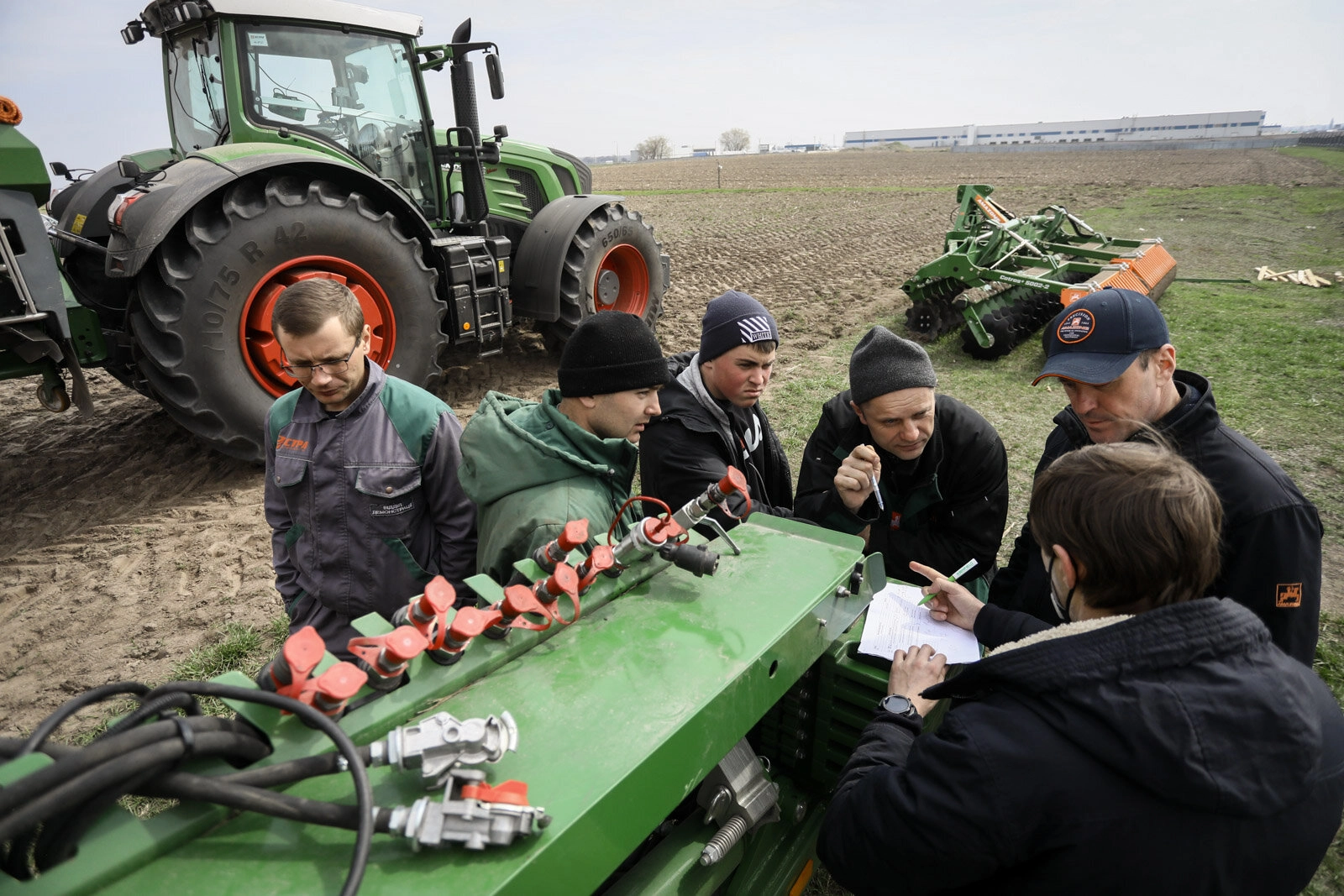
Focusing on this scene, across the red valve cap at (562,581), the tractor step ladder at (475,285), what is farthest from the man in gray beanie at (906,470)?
the tractor step ladder at (475,285)

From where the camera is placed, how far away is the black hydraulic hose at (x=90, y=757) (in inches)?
29.0

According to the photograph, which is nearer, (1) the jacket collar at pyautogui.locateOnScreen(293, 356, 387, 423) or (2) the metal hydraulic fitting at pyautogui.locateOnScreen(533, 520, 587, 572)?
(2) the metal hydraulic fitting at pyautogui.locateOnScreen(533, 520, 587, 572)

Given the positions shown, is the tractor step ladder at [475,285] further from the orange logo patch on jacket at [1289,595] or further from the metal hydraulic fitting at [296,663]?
the orange logo patch on jacket at [1289,595]

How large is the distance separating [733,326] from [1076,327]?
1.04 metres

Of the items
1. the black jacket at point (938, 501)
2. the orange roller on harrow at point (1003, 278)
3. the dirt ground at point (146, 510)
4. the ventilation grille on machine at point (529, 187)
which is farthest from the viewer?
the ventilation grille on machine at point (529, 187)

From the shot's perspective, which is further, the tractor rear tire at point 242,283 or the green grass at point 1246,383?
the green grass at point 1246,383

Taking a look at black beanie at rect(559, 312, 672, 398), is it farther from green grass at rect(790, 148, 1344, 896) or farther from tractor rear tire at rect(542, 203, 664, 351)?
tractor rear tire at rect(542, 203, 664, 351)

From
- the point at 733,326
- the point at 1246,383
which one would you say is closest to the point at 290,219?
the point at 733,326

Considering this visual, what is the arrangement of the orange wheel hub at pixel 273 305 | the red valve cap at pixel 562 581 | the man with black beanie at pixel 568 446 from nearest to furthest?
the red valve cap at pixel 562 581 → the man with black beanie at pixel 568 446 → the orange wheel hub at pixel 273 305

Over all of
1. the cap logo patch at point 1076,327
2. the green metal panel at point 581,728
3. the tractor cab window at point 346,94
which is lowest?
the green metal panel at point 581,728

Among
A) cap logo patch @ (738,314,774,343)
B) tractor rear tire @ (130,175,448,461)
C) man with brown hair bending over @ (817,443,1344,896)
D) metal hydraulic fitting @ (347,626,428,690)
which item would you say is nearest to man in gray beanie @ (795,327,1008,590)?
cap logo patch @ (738,314,774,343)

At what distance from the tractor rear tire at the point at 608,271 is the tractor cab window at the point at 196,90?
8.33ft

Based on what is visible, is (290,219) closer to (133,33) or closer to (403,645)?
(133,33)

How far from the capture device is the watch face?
1.44 meters
